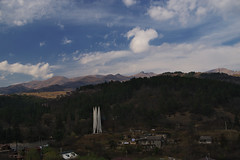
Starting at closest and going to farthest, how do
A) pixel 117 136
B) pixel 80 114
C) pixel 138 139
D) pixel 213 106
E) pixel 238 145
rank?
pixel 238 145
pixel 138 139
pixel 117 136
pixel 80 114
pixel 213 106

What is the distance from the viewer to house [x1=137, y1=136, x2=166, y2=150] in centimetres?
4774

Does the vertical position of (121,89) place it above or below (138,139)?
above

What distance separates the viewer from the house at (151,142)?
4774cm

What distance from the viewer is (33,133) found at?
63.3 meters

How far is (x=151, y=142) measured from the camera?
49.0 m

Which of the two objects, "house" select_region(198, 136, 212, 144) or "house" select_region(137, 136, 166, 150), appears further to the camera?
"house" select_region(137, 136, 166, 150)

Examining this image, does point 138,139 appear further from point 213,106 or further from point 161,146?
point 213,106

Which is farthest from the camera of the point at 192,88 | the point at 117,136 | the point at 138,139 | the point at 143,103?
the point at 192,88

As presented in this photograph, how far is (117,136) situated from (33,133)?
23.4 m

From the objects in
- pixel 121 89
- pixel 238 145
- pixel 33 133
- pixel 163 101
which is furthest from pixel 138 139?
pixel 121 89

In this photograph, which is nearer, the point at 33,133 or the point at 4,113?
the point at 33,133

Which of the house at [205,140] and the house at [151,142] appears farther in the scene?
the house at [151,142]

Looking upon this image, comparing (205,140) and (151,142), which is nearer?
(205,140)

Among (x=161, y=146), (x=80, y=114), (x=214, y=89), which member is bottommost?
(x=161, y=146)
